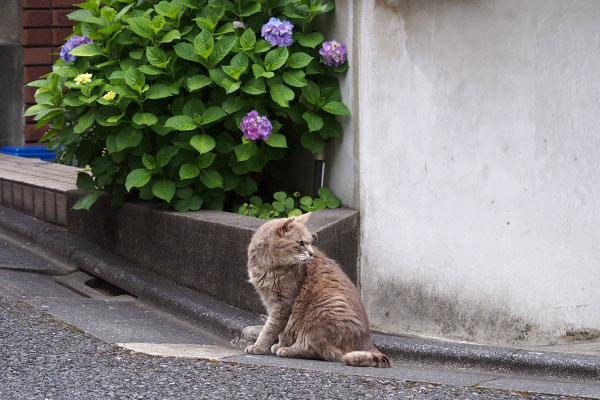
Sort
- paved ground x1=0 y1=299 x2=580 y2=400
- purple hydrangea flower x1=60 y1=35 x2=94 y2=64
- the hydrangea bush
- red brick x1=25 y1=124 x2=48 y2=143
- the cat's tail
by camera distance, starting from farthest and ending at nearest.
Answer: red brick x1=25 y1=124 x2=48 y2=143 < purple hydrangea flower x1=60 y1=35 x2=94 y2=64 < the hydrangea bush < the cat's tail < paved ground x1=0 y1=299 x2=580 y2=400

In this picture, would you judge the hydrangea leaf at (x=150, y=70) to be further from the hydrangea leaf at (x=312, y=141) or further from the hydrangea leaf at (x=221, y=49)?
the hydrangea leaf at (x=312, y=141)

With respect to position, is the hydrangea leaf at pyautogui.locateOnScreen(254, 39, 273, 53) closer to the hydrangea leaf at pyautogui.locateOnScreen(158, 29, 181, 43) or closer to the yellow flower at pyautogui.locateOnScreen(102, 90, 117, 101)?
the hydrangea leaf at pyautogui.locateOnScreen(158, 29, 181, 43)

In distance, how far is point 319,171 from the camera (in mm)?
5711

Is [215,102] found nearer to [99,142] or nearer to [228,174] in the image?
[228,174]

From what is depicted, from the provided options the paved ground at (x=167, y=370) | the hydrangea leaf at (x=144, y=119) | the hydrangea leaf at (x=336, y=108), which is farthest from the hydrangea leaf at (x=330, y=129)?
the paved ground at (x=167, y=370)

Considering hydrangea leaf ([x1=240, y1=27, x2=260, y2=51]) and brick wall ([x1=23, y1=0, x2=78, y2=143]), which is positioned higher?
brick wall ([x1=23, y1=0, x2=78, y2=143])

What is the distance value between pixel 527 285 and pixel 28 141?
6.83 meters

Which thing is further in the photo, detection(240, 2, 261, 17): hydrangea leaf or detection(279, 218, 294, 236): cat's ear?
detection(240, 2, 261, 17): hydrangea leaf

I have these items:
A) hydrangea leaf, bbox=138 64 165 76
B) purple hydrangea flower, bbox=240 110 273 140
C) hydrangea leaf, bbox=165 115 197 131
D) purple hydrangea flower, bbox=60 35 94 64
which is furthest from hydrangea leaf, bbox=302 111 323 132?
purple hydrangea flower, bbox=60 35 94 64

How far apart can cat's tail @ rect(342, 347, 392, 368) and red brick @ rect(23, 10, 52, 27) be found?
7.07 m

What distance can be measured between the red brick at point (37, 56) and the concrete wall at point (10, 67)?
0.18m

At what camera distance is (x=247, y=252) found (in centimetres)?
489

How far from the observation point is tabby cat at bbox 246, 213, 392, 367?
4.25 m

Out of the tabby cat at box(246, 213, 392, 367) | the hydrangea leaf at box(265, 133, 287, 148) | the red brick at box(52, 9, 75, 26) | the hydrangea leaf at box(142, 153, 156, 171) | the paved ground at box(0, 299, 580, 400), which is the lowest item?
the paved ground at box(0, 299, 580, 400)
